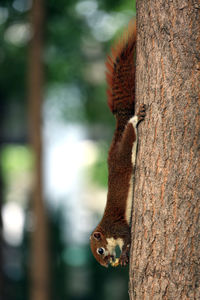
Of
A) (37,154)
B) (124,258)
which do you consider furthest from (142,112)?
(37,154)

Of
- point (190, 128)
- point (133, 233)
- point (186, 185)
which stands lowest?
point (133, 233)

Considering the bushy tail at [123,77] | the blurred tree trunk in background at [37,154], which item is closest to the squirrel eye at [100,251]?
the bushy tail at [123,77]

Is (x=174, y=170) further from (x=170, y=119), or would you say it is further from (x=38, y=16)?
(x=38, y=16)

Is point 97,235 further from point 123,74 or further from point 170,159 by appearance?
point 170,159

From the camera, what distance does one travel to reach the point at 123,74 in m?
2.76

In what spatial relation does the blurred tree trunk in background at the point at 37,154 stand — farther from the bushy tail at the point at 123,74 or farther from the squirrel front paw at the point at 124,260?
the squirrel front paw at the point at 124,260

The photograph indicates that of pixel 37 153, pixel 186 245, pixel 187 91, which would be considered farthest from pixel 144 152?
pixel 37 153

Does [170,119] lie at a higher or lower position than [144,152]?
higher

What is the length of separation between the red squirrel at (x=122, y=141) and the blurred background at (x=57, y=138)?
3098mm

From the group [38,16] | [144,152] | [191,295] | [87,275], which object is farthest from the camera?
[87,275]

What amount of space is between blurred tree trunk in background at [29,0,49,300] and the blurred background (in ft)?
0.05

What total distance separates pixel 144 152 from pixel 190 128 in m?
0.27

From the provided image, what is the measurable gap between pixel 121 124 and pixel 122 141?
17 cm

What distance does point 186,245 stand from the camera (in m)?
1.90
